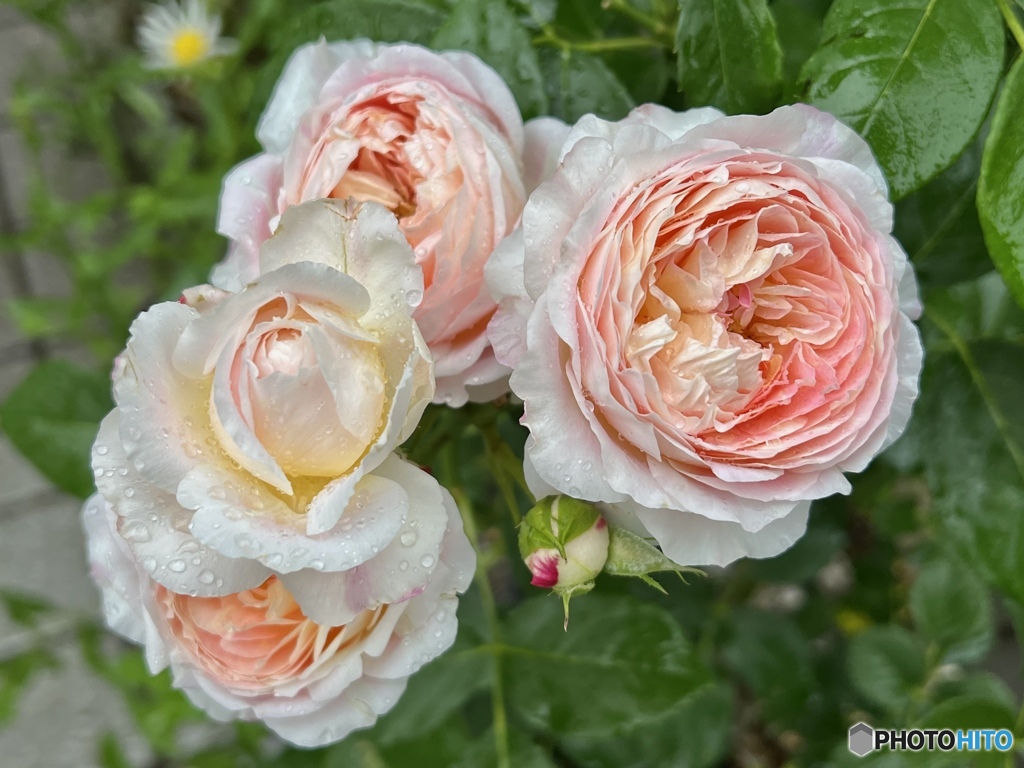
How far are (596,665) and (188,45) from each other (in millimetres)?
1009

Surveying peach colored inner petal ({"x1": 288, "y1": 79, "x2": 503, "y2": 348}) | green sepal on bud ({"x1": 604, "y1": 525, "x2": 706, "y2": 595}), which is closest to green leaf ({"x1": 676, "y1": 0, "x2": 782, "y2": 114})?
peach colored inner petal ({"x1": 288, "y1": 79, "x2": 503, "y2": 348})

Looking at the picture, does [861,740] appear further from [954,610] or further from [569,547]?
[569,547]

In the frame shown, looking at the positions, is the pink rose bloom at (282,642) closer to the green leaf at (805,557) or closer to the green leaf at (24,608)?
the green leaf at (805,557)

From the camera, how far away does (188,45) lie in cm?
114

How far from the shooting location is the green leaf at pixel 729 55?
14.9 inches

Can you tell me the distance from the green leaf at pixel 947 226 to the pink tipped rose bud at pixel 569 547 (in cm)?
26

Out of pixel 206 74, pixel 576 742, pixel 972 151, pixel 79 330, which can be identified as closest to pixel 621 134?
pixel 972 151

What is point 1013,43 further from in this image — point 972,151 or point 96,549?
point 96,549

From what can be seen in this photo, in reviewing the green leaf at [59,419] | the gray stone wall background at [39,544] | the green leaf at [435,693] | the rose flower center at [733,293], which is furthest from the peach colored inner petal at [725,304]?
the gray stone wall background at [39,544]

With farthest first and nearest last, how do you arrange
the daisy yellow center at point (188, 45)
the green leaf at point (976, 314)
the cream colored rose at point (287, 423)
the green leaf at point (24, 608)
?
the daisy yellow center at point (188, 45), the green leaf at point (24, 608), the green leaf at point (976, 314), the cream colored rose at point (287, 423)

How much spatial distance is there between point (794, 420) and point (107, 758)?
0.92 m

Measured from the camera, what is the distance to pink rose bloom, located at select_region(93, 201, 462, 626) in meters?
0.31

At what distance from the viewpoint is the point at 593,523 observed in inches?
14.3

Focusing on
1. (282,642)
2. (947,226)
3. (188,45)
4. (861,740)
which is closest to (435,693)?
(282,642)
